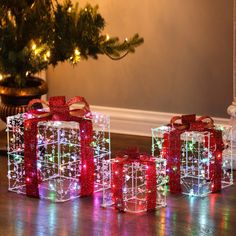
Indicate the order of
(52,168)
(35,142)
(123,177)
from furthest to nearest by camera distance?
(52,168) < (35,142) < (123,177)

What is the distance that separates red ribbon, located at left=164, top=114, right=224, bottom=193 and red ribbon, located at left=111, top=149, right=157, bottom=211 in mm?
285

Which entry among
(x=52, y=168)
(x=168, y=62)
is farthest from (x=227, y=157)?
(x=52, y=168)

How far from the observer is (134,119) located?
18.7 feet

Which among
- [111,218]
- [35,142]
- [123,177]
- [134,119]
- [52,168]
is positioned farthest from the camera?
[134,119]

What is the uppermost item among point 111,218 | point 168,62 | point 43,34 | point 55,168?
point 43,34

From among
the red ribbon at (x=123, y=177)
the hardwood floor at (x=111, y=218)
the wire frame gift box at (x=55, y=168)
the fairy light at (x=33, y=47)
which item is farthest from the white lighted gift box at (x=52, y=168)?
the fairy light at (x=33, y=47)

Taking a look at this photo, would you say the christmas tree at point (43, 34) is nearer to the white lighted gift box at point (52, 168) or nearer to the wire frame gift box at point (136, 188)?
the white lighted gift box at point (52, 168)

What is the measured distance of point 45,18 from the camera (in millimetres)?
4926

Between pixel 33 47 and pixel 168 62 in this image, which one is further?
pixel 168 62

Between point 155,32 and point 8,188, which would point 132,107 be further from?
point 8,188

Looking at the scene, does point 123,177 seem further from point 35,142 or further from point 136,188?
point 35,142

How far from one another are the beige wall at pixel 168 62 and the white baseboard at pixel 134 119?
0.12 ft

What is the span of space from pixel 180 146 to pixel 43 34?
1145 millimetres

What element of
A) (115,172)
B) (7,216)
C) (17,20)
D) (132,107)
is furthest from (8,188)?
(132,107)
